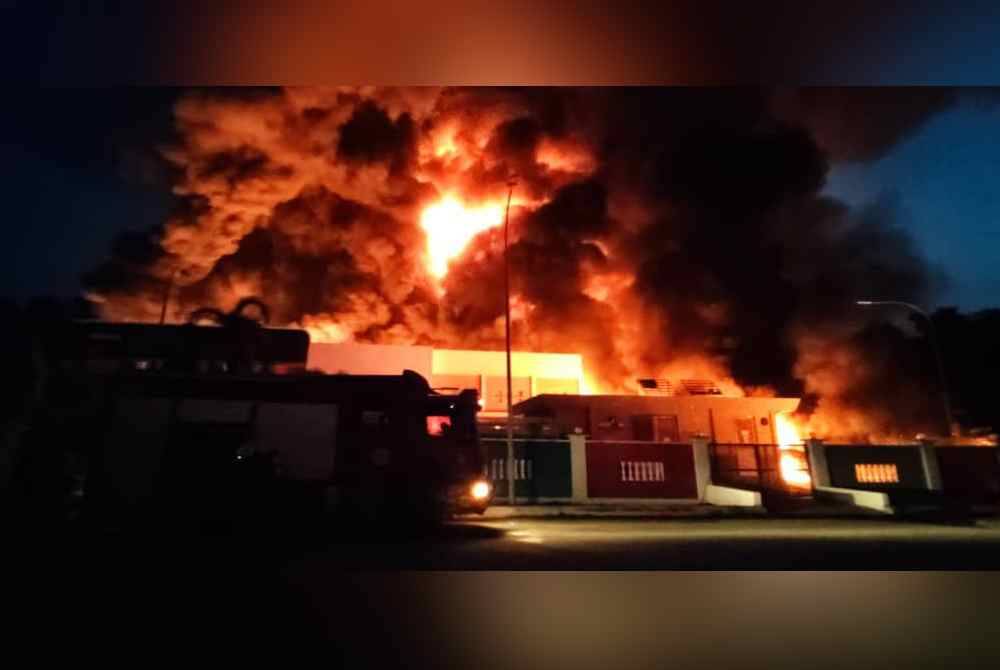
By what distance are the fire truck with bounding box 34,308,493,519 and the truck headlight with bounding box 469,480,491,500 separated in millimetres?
2139

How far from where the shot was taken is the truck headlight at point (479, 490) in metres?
5.28

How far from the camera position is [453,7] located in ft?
4.85

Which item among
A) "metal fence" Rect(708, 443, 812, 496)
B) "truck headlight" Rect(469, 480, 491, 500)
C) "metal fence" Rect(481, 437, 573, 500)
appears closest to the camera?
Answer: "truck headlight" Rect(469, 480, 491, 500)

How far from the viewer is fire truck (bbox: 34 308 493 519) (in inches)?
86.6

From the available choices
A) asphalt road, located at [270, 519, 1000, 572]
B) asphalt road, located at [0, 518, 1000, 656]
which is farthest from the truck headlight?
asphalt road, located at [0, 518, 1000, 656]

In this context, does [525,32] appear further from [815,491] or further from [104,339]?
[815,491]

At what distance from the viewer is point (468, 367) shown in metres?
13.3

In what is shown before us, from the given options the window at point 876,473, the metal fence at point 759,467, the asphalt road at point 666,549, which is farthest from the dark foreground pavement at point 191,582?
the metal fence at point 759,467

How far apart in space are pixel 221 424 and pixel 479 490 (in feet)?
10.5

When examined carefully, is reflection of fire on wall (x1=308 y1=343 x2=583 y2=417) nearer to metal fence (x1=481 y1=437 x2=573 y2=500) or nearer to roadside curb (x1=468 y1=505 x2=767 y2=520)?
metal fence (x1=481 y1=437 x2=573 y2=500)

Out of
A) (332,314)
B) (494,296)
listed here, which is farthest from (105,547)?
(494,296)

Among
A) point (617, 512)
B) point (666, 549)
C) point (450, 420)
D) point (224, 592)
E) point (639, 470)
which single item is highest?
point (450, 420)

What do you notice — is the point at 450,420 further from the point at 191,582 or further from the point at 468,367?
the point at 468,367

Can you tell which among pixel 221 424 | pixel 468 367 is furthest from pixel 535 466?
pixel 221 424
